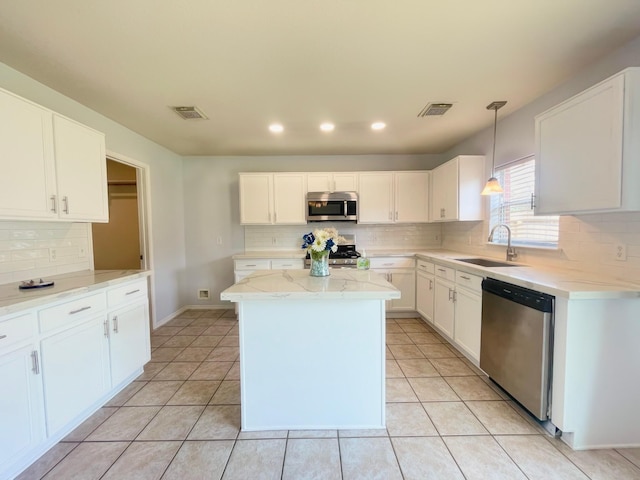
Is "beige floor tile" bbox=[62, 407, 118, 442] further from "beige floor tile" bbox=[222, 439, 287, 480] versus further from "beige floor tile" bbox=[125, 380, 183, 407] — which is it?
"beige floor tile" bbox=[222, 439, 287, 480]

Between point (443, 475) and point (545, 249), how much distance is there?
1987mm

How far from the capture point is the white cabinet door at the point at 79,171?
1.96 metres

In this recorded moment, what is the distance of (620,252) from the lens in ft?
5.88

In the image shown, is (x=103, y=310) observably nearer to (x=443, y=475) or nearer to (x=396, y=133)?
(x=443, y=475)

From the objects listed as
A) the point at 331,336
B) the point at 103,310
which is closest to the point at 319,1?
the point at 331,336

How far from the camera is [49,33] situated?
1576 mm

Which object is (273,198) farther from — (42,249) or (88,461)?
(88,461)

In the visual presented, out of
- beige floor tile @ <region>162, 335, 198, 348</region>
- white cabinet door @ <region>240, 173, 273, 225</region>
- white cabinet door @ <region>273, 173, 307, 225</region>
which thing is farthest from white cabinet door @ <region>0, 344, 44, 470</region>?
white cabinet door @ <region>273, 173, 307, 225</region>

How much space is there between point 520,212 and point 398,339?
1.87m

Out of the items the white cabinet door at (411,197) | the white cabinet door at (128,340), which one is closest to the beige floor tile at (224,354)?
the white cabinet door at (128,340)

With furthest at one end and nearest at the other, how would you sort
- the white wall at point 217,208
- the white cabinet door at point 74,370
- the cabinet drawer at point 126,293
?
1. the white wall at point 217,208
2. the cabinet drawer at point 126,293
3. the white cabinet door at point 74,370

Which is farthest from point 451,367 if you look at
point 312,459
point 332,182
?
point 332,182

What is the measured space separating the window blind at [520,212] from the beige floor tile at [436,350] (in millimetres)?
1306

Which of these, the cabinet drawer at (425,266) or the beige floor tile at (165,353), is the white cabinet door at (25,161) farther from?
the cabinet drawer at (425,266)
